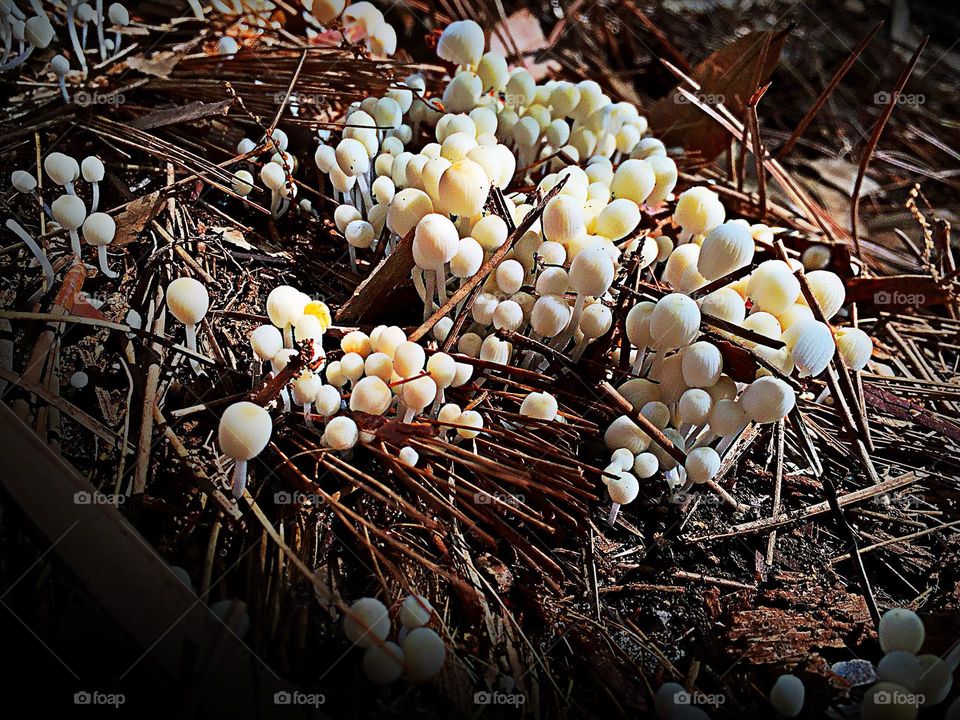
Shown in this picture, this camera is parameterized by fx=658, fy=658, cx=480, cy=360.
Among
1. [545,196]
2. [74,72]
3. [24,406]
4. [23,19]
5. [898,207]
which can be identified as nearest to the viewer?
[24,406]

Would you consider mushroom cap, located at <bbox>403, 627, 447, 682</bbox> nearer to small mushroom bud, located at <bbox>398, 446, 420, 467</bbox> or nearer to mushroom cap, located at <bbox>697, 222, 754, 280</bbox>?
small mushroom bud, located at <bbox>398, 446, 420, 467</bbox>

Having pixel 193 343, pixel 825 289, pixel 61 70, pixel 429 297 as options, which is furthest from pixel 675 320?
pixel 61 70

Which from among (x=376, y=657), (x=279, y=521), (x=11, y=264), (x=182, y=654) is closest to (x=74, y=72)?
(x=11, y=264)

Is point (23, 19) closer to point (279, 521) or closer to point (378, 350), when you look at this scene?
point (378, 350)

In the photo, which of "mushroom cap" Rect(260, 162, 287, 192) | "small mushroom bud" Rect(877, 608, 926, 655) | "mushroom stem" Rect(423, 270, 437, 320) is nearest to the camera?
"small mushroom bud" Rect(877, 608, 926, 655)

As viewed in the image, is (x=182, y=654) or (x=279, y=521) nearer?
(x=182, y=654)

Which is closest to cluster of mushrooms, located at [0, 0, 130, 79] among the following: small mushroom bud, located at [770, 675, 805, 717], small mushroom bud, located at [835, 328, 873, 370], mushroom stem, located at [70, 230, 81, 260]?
mushroom stem, located at [70, 230, 81, 260]

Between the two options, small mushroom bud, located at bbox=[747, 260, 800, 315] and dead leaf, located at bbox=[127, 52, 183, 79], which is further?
dead leaf, located at bbox=[127, 52, 183, 79]
